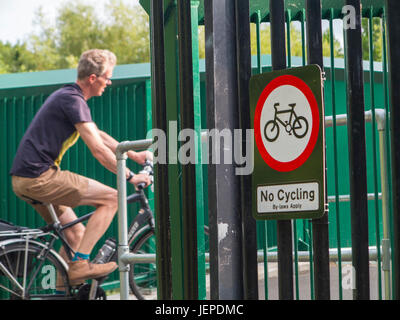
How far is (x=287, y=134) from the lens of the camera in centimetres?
194

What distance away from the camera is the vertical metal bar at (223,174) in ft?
6.84

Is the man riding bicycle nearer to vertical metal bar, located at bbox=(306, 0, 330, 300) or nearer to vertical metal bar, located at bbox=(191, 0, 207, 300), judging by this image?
vertical metal bar, located at bbox=(191, 0, 207, 300)

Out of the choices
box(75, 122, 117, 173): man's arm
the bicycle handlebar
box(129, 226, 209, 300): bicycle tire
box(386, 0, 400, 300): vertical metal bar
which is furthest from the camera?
box(129, 226, 209, 300): bicycle tire

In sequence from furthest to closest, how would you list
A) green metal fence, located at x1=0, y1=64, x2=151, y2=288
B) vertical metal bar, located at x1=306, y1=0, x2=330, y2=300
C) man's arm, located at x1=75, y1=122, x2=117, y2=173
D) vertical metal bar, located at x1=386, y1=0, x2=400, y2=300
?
green metal fence, located at x1=0, y1=64, x2=151, y2=288
man's arm, located at x1=75, y1=122, x2=117, y2=173
vertical metal bar, located at x1=306, y1=0, x2=330, y2=300
vertical metal bar, located at x1=386, y1=0, x2=400, y2=300

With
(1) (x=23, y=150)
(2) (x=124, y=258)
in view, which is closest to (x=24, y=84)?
(1) (x=23, y=150)

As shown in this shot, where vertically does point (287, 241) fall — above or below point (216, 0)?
below

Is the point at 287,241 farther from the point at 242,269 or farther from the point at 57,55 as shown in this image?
the point at 57,55

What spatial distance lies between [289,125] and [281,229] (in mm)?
286

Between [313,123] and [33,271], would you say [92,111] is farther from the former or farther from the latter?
[313,123]

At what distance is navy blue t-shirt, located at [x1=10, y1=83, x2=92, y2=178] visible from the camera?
6.03 m

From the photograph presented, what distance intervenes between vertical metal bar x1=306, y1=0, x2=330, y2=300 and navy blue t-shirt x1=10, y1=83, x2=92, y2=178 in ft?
13.7

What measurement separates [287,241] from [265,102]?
38cm

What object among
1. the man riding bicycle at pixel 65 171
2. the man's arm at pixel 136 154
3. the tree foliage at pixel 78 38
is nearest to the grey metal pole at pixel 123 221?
the man's arm at pixel 136 154

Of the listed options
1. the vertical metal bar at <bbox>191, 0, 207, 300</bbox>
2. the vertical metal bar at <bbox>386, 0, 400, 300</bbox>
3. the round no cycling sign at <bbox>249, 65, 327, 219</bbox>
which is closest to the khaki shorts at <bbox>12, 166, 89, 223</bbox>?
the vertical metal bar at <bbox>191, 0, 207, 300</bbox>
